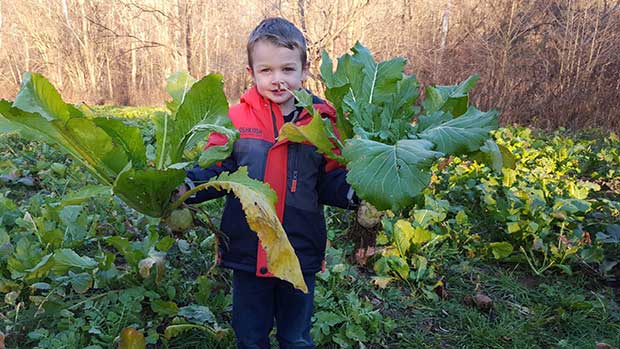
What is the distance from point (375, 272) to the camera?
290 centimetres

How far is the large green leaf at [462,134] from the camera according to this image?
4.43ft

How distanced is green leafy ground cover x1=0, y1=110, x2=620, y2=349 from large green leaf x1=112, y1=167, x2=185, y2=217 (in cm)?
15

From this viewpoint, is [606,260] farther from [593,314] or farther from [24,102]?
[24,102]

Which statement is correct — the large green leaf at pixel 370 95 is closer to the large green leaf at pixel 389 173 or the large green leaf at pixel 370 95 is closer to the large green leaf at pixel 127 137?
the large green leaf at pixel 389 173

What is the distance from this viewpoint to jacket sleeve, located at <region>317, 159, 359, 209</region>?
1.70 m

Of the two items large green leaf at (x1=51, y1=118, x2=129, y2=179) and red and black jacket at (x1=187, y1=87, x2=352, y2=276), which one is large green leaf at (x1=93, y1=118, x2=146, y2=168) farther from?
red and black jacket at (x1=187, y1=87, x2=352, y2=276)

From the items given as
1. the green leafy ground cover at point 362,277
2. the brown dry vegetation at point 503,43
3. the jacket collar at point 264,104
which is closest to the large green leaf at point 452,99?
the jacket collar at point 264,104

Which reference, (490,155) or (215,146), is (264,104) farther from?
(490,155)

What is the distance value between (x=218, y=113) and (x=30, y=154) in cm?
442

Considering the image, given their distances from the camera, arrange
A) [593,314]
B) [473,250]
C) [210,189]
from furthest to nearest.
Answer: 1. [473,250]
2. [593,314]
3. [210,189]

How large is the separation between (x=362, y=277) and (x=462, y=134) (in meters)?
1.63

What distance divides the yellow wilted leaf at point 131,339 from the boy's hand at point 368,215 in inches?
41.3

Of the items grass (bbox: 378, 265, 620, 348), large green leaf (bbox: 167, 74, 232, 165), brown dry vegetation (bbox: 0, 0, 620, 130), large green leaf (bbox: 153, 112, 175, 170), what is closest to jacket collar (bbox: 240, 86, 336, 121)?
large green leaf (bbox: 167, 74, 232, 165)

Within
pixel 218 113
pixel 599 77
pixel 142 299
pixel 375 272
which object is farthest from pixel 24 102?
pixel 599 77
